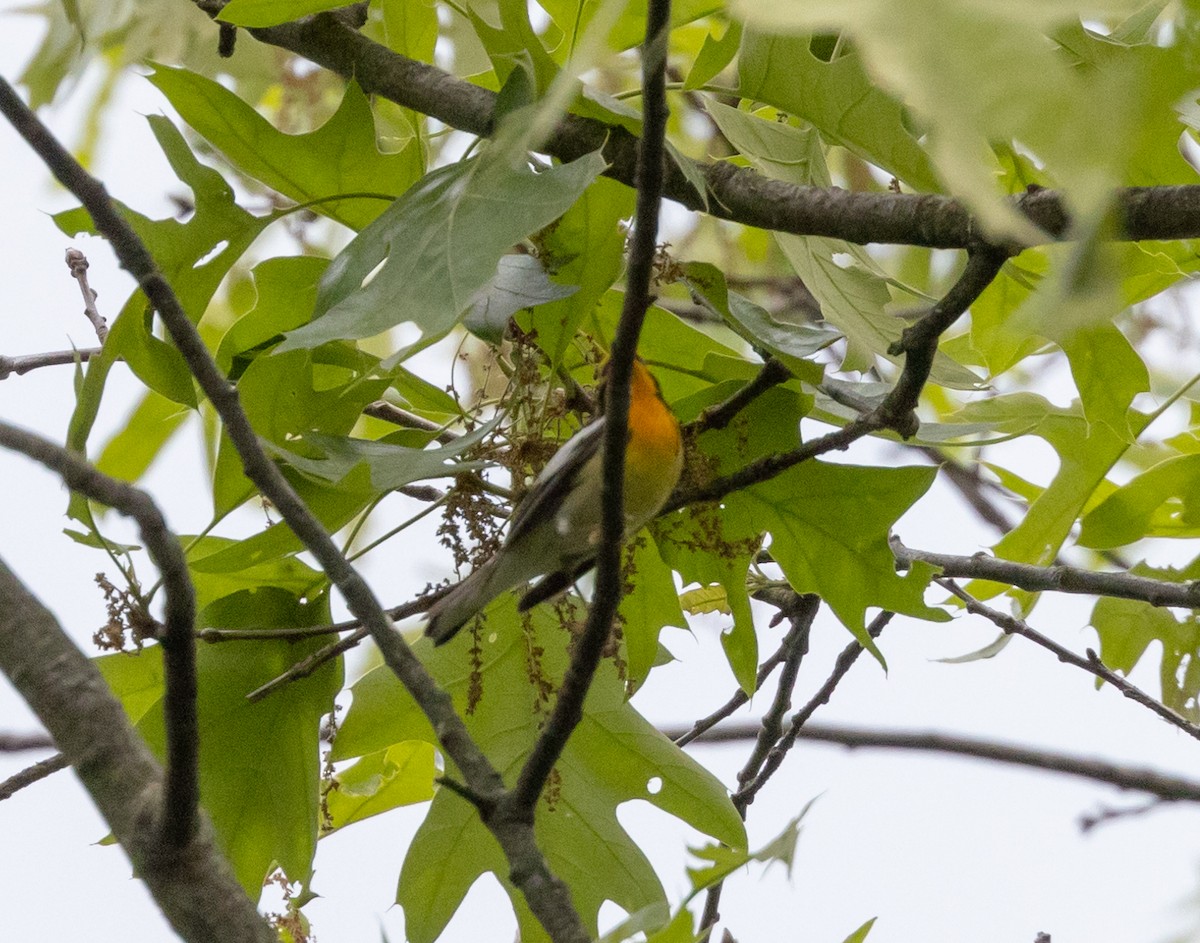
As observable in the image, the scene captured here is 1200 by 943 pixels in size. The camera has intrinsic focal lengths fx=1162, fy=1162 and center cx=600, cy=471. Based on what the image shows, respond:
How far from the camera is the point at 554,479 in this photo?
1.98m

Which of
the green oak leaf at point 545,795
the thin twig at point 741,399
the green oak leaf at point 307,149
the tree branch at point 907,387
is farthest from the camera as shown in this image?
the green oak leaf at point 545,795

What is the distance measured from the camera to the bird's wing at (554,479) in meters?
1.99

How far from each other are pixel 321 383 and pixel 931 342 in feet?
3.83

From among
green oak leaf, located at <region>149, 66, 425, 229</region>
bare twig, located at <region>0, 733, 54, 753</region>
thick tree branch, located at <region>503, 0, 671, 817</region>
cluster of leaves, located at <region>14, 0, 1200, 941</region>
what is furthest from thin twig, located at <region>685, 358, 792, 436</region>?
bare twig, located at <region>0, 733, 54, 753</region>

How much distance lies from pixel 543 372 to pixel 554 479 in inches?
9.2

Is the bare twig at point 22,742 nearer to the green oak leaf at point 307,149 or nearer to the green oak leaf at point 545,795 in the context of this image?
the green oak leaf at point 545,795

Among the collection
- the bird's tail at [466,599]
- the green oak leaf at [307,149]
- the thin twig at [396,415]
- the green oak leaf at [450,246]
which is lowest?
the bird's tail at [466,599]

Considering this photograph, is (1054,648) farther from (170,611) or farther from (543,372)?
(170,611)

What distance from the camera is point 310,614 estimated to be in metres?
2.25

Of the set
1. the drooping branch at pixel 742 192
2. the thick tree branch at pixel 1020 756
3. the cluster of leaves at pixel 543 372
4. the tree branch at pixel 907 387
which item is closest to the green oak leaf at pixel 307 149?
the cluster of leaves at pixel 543 372

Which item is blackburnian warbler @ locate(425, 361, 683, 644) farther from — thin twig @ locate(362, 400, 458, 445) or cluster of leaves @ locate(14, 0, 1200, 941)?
thin twig @ locate(362, 400, 458, 445)

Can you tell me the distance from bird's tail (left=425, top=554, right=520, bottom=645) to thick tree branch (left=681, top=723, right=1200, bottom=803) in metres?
0.92

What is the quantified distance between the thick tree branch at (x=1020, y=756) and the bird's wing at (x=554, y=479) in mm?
964

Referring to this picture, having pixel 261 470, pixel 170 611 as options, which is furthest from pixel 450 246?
pixel 170 611
